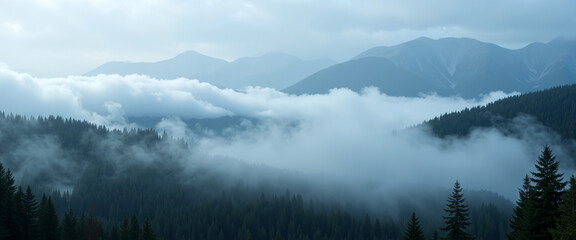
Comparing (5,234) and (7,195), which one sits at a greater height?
(7,195)

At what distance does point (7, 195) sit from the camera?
63688 millimetres

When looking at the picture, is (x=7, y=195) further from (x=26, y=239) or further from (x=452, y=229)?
(x=452, y=229)

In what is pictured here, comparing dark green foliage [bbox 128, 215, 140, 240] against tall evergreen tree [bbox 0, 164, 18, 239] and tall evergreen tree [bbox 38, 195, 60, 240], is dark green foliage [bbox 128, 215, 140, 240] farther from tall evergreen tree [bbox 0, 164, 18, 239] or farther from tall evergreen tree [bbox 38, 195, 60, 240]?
tall evergreen tree [bbox 0, 164, 18, 239]

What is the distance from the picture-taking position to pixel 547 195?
1464 inches

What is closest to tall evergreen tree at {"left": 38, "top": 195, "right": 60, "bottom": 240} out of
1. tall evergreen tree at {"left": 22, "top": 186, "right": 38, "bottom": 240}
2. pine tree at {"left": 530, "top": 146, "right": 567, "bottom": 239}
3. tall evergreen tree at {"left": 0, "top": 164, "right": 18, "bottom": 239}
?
tall evergreen tree at {"left": 22, "top": 186, "right": 38, "bottom": 240}

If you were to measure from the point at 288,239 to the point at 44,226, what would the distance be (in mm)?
128804

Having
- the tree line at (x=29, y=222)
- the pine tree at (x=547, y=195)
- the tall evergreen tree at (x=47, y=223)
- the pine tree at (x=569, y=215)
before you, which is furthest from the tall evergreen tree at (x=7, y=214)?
the pine tree at (x=569, y=215)

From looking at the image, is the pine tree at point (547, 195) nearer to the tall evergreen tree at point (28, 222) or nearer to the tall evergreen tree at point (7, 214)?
the tall evergreen tree at point (7, 214)

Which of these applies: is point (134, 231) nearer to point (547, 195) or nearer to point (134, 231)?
point (134, 231)

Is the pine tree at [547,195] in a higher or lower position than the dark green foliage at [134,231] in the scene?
higher

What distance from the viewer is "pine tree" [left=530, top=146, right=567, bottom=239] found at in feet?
121

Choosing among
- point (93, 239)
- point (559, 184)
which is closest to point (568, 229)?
point (559, 184)

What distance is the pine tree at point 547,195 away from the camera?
36.9 metres

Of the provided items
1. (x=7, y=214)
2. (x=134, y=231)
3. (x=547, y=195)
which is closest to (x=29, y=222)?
(x=7, y=214)
